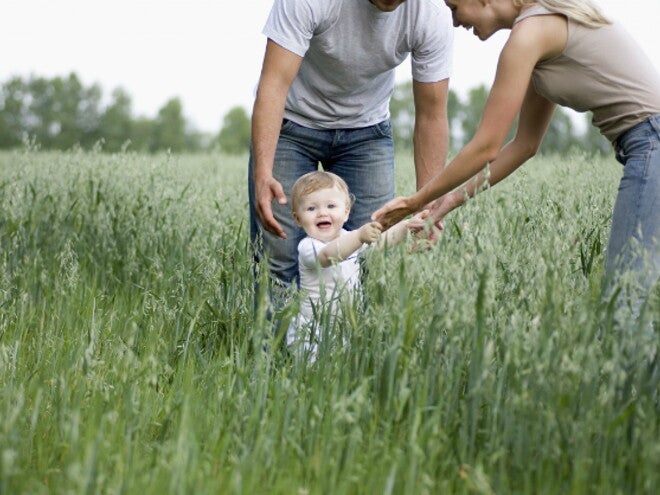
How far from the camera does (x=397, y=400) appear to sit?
2758mm

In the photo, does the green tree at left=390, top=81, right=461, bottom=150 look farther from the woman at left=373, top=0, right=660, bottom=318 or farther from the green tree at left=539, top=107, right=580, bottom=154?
the woman at left=373, top=0, right=660, bottom=318

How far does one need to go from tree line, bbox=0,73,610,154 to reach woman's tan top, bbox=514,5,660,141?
3904 centimetres

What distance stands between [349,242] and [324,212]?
14.1 inches

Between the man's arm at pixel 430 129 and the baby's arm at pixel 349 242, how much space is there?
2.28 feet

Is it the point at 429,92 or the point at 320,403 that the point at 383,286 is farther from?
the point at 429,92

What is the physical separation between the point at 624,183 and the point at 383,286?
93cm

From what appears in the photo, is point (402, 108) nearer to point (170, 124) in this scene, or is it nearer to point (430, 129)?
point (170, 124)

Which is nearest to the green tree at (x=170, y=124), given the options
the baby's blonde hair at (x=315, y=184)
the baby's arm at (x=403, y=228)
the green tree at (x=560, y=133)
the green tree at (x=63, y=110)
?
the green tree at (x=63, y=110)

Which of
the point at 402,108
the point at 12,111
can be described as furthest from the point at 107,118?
the point at 402,108

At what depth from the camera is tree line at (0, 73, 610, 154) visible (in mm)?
47781

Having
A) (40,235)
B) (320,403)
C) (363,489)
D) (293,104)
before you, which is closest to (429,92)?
(293,104)

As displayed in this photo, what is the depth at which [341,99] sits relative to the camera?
4113 millimetres

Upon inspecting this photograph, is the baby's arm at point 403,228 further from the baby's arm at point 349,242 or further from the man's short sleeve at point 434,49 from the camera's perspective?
the man's short sleeve at point 434,49

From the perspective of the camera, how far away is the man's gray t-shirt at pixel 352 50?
3.81 metres
